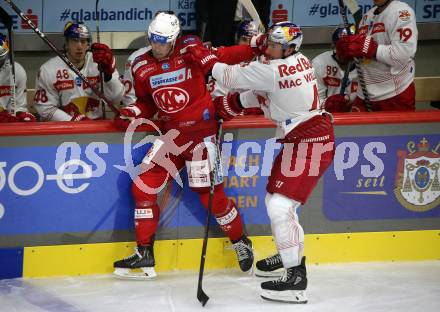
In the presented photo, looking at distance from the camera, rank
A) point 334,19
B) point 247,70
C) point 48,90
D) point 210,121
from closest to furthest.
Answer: point 247,70 < point 210,121 < point 48,90 < point 334,19

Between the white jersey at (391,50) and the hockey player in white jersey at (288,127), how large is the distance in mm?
869

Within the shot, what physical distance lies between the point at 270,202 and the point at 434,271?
1255mm

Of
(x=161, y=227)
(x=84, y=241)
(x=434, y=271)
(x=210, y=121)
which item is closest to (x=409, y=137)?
(x=434, y=271)

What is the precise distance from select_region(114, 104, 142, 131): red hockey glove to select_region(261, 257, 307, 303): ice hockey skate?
123 cm

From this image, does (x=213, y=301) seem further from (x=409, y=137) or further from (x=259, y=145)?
(x=409, y=137)

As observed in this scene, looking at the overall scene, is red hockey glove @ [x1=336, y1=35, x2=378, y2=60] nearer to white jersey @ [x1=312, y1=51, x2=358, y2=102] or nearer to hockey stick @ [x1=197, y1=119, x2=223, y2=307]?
white jersey @ [x1=312, y1=51, x2=358, y2=102]

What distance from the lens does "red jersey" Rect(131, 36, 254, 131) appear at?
5.20m

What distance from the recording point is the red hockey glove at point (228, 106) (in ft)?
17.2

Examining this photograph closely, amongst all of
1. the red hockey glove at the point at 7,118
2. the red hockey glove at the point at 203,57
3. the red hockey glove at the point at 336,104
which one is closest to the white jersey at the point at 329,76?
the red hockey glove at the point at 336,104

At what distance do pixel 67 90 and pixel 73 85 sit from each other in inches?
2.1

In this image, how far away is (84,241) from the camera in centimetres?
539

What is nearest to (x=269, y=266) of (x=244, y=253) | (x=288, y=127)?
(x=244, y=253)

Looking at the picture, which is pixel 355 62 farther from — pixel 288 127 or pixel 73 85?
pixel 73 85

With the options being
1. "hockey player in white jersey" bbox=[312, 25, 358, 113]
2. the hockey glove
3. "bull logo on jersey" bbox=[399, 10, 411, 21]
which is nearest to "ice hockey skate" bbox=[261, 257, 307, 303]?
"bull logo on jersey" bbox=[399, 10, 411, 21]
